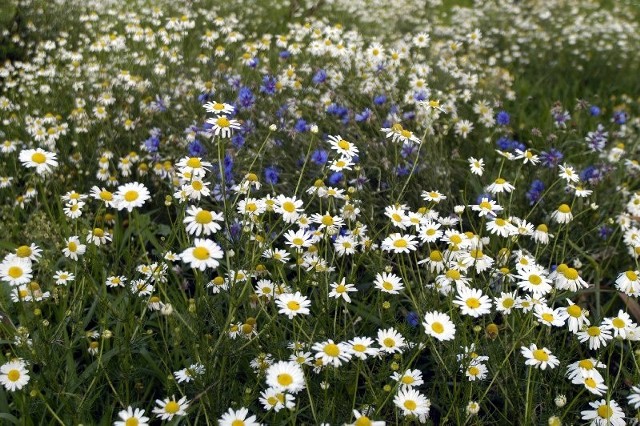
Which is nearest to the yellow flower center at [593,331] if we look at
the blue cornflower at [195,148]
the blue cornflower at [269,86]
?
the blue cornflower at [195,148]

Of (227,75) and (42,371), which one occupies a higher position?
(227,75)

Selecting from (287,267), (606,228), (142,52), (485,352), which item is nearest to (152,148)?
(287,267)

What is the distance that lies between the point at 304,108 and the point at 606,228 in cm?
136

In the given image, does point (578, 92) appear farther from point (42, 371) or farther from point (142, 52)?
point (42, 371)

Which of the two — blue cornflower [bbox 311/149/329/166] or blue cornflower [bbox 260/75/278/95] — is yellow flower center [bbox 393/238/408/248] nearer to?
blue cornflower [bbox 311/149/329/166]

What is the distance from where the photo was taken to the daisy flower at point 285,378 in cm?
128

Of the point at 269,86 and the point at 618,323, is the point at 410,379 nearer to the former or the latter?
the point at 618,323

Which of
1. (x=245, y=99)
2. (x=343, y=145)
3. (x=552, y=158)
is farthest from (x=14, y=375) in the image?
(x=552, y=158)

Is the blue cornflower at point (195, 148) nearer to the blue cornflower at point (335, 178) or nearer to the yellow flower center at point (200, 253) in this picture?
the blue cornflower at point (335, 178)

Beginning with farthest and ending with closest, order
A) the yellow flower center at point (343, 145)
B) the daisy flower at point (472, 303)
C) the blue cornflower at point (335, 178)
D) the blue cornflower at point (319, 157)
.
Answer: the blue cornflower at point (319, 157), the blue cornflower at point (335, 178), the yellow flower center at point (343, 145), the daisy flower at point (472, 303)

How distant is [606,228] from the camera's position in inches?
105

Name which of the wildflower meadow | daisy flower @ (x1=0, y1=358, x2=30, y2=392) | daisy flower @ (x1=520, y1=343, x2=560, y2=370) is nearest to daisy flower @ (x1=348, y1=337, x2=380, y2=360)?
the wildflower meadow

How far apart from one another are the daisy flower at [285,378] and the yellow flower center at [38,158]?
2.86ft

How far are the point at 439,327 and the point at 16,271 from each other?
997mm
